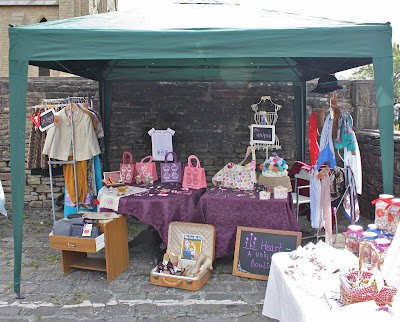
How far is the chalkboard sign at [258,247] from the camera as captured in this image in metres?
3.65

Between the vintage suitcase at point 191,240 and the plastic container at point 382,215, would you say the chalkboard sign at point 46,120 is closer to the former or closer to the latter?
the vintage suitcase at point 191,240

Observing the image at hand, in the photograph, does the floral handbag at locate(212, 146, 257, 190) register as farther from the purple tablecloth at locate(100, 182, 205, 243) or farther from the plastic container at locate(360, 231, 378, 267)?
the plastic container at locate(360, 231, 378, 267)

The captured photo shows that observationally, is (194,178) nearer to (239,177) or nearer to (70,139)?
(239,177)

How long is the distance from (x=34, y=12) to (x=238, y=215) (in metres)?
17.3

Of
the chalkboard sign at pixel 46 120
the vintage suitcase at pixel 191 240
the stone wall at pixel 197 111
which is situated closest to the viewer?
the vintage suitcase at pixel 191 240

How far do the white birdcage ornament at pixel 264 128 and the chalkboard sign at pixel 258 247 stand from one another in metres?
2.14

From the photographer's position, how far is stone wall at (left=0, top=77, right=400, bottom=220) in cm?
627

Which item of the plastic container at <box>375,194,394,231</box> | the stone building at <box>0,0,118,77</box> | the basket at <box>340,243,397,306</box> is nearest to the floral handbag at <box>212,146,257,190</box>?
the plastic container at <box>375,194,394,231</box>

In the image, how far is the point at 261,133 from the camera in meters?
5.71

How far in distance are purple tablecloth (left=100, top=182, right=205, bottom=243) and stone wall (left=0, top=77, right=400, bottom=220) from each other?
7.73 feet

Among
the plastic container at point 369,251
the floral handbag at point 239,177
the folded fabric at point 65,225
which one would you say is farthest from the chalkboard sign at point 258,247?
the folded fabric at point 65,225

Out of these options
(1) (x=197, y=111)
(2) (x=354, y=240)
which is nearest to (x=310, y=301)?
(2) (x=354, y=240)

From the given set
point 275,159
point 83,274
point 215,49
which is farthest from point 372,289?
point 83,274

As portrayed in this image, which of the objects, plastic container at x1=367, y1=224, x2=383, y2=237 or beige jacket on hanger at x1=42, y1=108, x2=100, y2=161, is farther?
beige jacket on hanger at x1=42, y1=108, x2=100, y2=161
